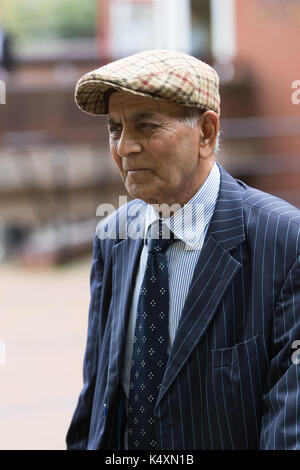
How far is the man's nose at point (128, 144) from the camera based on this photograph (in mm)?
1913

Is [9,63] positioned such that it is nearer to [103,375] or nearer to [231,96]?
[231,96]

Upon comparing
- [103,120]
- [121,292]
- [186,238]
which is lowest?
[121,292]

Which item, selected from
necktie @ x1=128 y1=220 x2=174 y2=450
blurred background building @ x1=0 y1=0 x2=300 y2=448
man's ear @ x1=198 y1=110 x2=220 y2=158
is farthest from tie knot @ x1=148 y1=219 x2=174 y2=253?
blurred background building @ x1=0 y1=0 x2=300 y2=448

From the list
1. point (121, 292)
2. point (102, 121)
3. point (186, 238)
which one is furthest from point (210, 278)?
point (102, 121)

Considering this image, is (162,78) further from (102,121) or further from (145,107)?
(102,121)

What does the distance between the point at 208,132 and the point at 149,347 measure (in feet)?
Result: 2.06

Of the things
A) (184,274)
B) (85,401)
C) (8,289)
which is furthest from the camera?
(8,289)

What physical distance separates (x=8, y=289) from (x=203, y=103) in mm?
7088

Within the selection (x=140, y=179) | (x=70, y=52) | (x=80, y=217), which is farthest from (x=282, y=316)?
(x=70, y=52)

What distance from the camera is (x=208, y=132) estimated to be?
6.47ft

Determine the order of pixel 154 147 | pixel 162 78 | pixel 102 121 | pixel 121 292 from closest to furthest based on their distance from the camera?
pixel 162 78, pixel 154 147, pixel 121 292, pixel 102 121

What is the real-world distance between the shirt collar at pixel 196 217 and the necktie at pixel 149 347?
0.14ft

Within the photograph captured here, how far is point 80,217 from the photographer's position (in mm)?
11289

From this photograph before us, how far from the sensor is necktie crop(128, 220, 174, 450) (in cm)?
195
